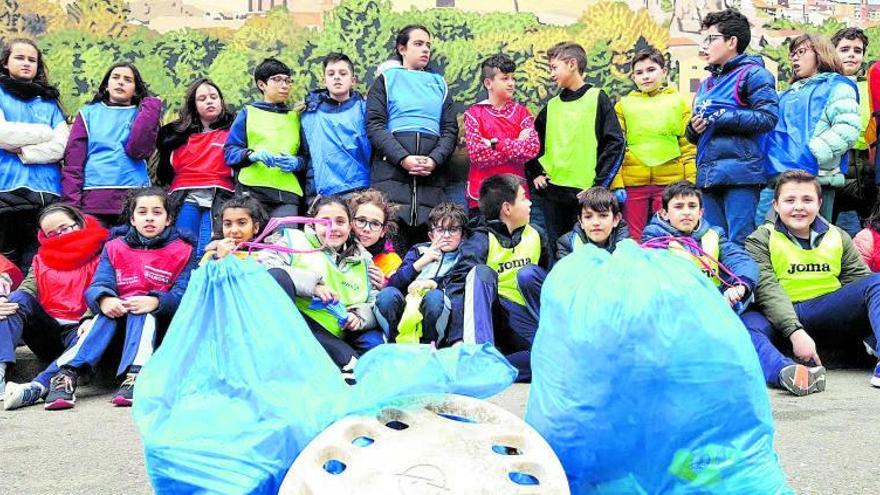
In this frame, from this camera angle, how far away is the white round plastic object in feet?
5.49

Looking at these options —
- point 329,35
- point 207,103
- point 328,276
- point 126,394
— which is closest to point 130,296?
point 126,394

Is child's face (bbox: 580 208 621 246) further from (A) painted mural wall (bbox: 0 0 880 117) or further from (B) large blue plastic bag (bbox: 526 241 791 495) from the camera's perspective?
(B) large blue plastic bag (bbox: 526 241 791 495)

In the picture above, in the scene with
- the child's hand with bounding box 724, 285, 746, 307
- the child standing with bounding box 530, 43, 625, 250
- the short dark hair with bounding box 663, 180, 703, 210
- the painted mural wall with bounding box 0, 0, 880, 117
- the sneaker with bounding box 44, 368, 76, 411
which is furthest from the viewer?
the painted mural wall with bounding box 0, 0, 880, 117

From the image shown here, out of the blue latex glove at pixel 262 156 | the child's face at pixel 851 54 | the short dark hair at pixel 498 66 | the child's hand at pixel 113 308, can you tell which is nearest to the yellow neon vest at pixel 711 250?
the short dark hair at pixel 498 66

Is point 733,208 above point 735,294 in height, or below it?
above

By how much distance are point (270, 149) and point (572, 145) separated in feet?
5.81

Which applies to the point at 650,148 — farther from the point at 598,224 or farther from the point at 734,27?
the point at 598,224

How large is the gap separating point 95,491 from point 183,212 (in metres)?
2.95

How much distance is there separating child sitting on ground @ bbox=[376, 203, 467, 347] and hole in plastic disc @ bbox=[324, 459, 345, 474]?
2421mm

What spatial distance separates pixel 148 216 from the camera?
14.5 ft

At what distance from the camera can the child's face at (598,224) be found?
4.43m

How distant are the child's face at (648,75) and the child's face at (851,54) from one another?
3.83ft

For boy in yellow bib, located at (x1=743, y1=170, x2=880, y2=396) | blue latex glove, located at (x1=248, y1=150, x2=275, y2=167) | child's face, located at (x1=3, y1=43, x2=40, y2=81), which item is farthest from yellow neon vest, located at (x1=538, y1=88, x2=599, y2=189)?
child's face, located at (x1=3, y1=43, x2=40, y2=81)

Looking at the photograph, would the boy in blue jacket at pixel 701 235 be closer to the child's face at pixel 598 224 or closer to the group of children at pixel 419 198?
the group of children at pixel 419 198
